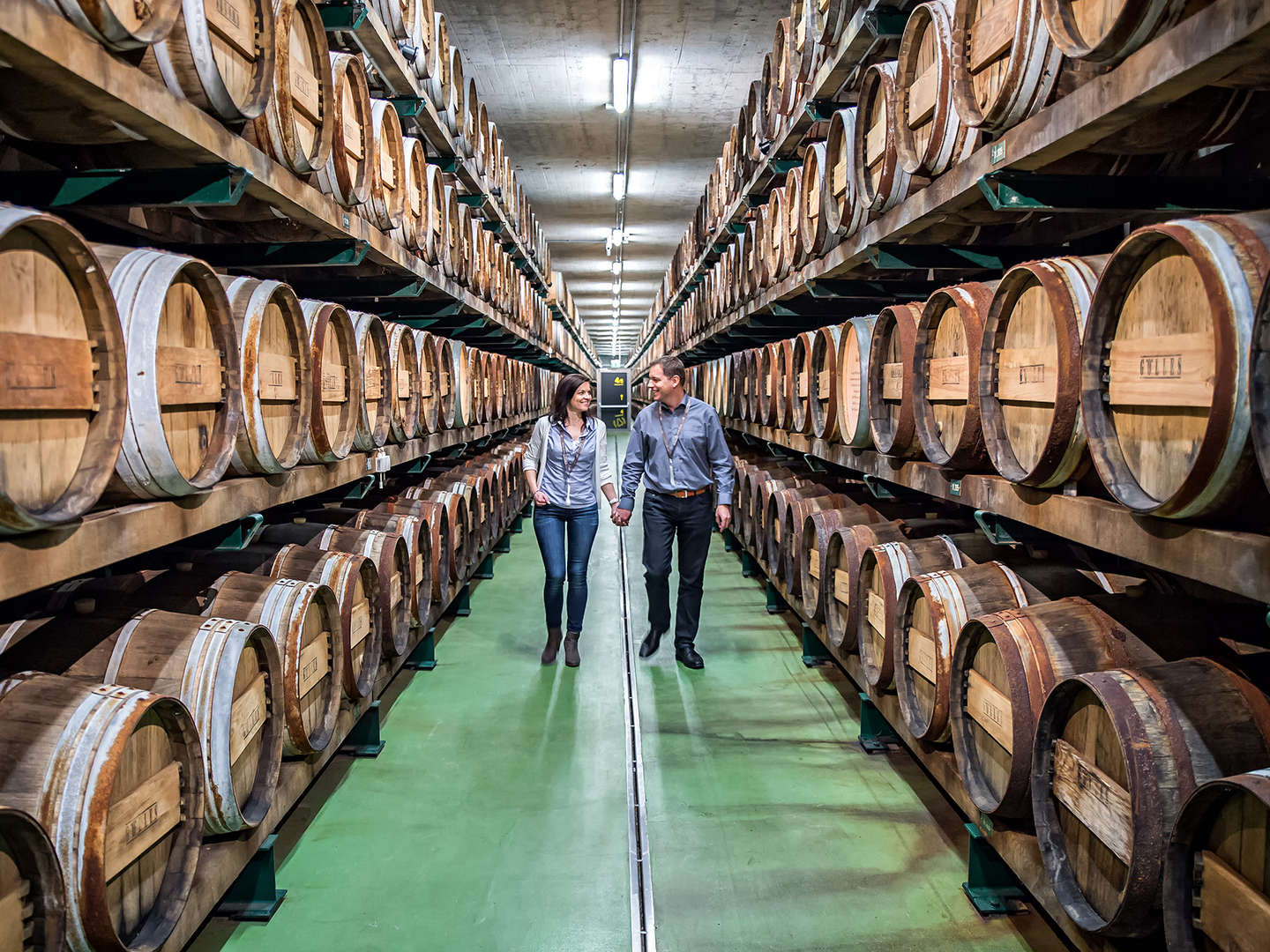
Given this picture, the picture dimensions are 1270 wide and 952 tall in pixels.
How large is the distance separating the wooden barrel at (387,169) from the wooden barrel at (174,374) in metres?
1.99

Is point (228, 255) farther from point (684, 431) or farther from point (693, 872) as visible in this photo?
point (693, 872)

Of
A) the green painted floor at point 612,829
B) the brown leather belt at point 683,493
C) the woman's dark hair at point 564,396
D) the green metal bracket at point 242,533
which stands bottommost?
the green painted floor at point 612,829

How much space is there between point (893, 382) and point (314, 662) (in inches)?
105

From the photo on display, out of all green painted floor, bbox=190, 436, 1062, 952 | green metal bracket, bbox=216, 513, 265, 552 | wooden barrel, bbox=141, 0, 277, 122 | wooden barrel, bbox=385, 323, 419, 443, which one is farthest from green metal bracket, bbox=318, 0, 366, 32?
green painted floor, bbox=190, 436, 1062, 952

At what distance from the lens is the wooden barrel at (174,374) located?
2.12m

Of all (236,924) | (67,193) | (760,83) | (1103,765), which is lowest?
(236,924)

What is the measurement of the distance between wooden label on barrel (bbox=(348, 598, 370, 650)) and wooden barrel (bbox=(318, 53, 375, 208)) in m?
1.74

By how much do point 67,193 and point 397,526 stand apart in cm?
254

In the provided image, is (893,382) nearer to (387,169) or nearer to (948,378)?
(948,378)

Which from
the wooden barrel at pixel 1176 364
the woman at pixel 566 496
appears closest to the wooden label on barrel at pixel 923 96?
the wooden barrel at pixel 1176 364

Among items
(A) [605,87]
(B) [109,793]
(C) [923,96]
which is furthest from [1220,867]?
(A) [605,87]

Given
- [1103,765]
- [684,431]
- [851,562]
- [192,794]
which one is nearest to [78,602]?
[192,794]

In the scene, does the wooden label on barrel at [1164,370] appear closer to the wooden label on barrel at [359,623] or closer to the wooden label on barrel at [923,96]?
the wooden label on barrel at [923,96]

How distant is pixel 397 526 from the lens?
489 cm
